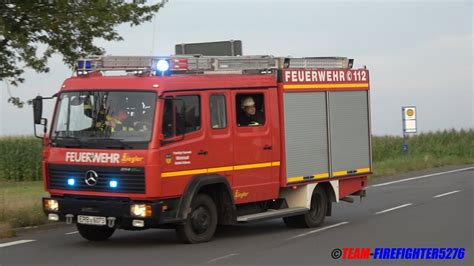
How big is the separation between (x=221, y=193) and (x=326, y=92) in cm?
343

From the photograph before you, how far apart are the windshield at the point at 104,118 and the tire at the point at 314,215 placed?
165 inches

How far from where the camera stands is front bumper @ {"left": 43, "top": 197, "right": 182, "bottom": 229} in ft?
36.9

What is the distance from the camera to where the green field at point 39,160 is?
51.7 ft

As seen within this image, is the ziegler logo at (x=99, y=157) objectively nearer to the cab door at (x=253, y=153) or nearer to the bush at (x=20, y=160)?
the cab door at (x=253, y=153)

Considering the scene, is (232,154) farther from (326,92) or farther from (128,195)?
(326,92)

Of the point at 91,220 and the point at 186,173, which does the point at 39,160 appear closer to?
the point at 91,220

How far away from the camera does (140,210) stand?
1120 cm

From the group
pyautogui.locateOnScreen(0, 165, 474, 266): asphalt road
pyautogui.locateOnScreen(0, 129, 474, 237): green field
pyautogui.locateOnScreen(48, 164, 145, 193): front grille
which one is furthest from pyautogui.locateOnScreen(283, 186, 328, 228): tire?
pyautogui.locateOnScreen(0, 129, 474, 237): green field

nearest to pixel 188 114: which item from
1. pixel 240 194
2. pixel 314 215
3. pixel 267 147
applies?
pixel 240 194

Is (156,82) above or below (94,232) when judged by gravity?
above

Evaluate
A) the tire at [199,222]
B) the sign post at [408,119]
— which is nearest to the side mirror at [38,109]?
the tire at [199,222]

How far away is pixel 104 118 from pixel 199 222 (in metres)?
2.14

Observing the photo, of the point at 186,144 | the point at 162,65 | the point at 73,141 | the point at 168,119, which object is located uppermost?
the point at 162,65

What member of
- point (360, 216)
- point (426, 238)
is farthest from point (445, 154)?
point (426, 238)
